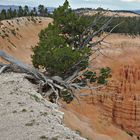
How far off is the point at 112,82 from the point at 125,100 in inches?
124

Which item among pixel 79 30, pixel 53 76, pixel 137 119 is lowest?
pixel 137 119

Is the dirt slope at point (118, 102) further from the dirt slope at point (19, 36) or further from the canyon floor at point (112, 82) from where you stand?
the dirt slope at point (19, 36)

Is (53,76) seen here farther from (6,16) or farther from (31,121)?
(6,16)

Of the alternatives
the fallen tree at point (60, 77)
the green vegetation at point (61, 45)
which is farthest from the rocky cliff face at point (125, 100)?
the green vegetation at point (61, 45)

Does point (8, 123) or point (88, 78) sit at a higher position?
point (8, 123)

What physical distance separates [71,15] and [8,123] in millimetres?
15342

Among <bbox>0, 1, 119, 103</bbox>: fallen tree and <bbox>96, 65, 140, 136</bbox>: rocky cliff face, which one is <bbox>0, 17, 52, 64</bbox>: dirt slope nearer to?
<bbox>96, 65, 140, 136</bbox>: rocky cliff face

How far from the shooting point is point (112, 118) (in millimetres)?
60438

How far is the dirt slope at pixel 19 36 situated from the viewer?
59.5 metres

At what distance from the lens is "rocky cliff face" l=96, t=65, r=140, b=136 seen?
2400 inches

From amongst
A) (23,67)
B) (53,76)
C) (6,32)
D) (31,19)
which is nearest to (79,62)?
(53,76)

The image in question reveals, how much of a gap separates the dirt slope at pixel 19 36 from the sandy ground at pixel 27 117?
1333 inches

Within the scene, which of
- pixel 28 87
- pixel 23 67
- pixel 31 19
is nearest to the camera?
pixel 28 87

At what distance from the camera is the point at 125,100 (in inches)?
2589
